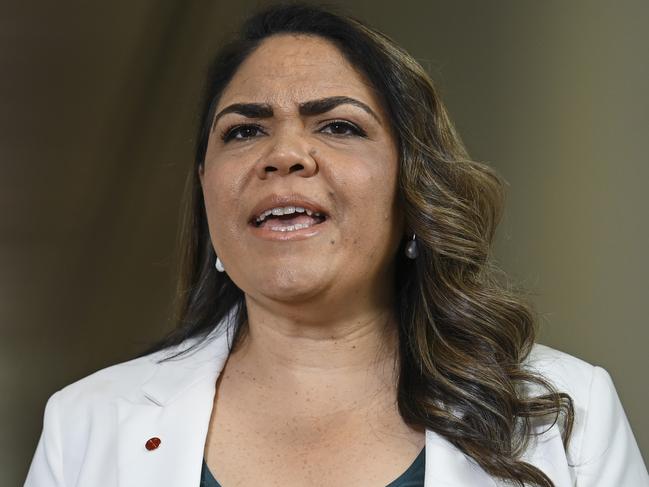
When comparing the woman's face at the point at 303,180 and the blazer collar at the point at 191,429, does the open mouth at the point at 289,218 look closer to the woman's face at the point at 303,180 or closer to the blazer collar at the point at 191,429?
the woman's face at the point at 303,180

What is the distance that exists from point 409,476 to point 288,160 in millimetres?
611

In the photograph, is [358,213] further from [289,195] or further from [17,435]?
[17,435]

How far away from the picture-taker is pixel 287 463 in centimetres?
177

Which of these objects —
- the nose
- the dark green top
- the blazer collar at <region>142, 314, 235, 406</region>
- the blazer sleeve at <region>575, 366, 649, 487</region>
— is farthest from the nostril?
the blazer sleeve at <region>575, 366, 649, 487</region>

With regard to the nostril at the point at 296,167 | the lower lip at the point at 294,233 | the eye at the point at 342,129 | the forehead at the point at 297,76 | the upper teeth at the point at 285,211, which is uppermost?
the forehead at the point at 297,76

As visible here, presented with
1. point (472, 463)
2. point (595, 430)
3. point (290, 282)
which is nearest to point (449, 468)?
point (472, 463)

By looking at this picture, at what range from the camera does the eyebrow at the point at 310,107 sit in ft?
6.06

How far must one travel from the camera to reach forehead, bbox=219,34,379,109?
73.5 inches

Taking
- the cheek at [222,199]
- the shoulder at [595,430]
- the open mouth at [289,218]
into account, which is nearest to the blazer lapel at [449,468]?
the shoulder at [595,430]

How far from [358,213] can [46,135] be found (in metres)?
1.47

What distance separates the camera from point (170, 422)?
186 centimetres

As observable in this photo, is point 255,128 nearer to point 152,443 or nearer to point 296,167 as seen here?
point 296,167

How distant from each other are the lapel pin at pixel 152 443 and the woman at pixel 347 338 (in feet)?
0.04

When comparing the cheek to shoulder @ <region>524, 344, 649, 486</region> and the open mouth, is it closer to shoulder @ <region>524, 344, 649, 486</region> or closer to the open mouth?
the open mouth
